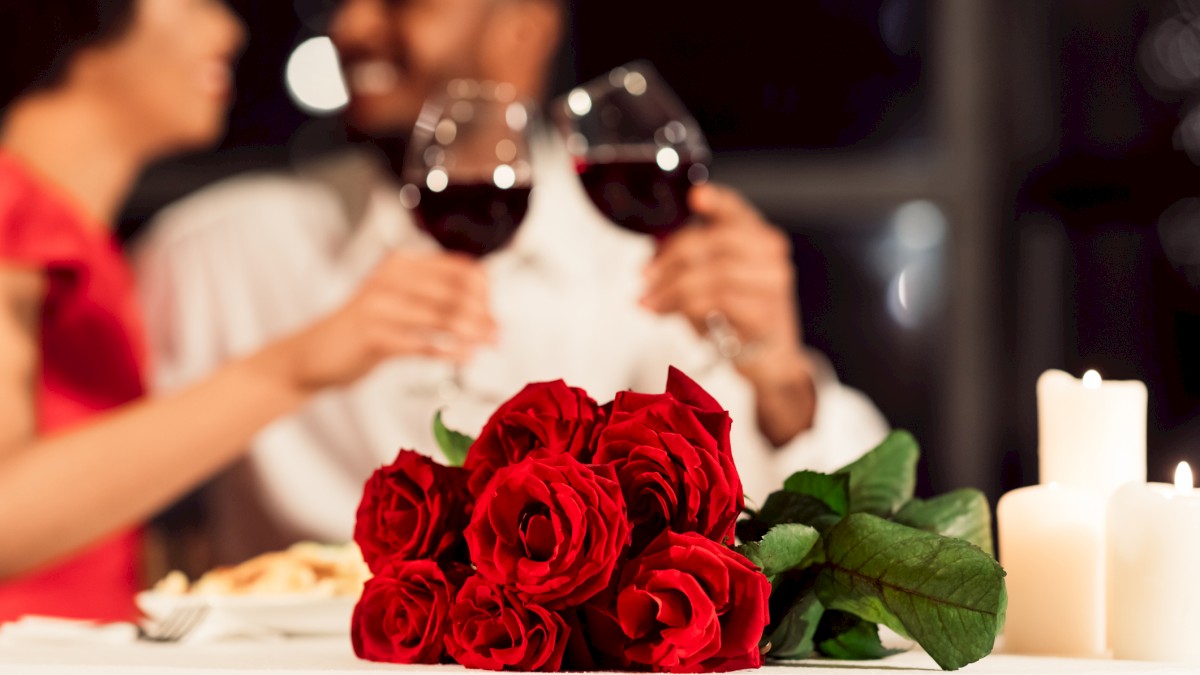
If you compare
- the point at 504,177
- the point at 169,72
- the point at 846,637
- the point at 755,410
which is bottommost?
the point at 755,410

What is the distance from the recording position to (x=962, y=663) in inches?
20.7

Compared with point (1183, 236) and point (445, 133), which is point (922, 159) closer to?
point (1183, 236)

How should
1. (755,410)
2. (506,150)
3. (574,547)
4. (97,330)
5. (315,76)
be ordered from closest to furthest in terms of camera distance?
(574,547) < (506,150) < (755,410) < (97,330) < (315,76)

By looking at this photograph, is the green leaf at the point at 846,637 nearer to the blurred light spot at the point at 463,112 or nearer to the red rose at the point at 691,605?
the red rose at the point at 691,605

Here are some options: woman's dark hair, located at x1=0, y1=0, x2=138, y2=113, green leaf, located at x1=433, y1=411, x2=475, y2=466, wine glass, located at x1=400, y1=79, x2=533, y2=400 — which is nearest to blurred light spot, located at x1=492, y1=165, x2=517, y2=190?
wine glass, located at x1=400, y1=79, x2=533, y2=400

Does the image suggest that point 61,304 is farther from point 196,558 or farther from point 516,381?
point 516,381

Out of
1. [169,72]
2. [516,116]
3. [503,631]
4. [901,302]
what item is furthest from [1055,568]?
[901,302]

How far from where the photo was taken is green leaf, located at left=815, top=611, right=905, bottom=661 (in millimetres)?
600

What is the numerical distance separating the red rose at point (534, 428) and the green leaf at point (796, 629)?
12 centimetres

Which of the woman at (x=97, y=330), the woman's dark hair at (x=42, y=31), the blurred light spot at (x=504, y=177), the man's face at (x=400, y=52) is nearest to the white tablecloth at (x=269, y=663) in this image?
the woman at (x=97, y=330)

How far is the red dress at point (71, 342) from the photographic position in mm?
1521

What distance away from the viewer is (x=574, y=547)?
0.50 m

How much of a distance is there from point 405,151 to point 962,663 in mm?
2015

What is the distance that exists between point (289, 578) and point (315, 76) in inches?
65.4
